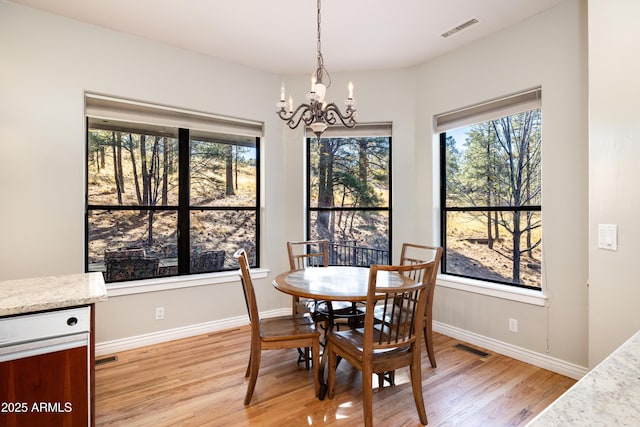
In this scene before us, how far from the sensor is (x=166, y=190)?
3391mm

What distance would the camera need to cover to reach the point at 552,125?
2.65 meters

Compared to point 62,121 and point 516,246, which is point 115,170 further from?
point 516,246

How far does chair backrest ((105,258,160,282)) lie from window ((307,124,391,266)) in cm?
180

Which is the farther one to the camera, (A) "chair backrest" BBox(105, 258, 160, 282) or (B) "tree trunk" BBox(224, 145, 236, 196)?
(B) "tree trunk" BBox(224, 145, 236, 196)

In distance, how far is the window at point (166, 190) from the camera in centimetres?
307

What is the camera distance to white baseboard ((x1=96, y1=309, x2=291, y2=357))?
2.95 metres

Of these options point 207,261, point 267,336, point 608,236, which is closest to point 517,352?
point 608,236

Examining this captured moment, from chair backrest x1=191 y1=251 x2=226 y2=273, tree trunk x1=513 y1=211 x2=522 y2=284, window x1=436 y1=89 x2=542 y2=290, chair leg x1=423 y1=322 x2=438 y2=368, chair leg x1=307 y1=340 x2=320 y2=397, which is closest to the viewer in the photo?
chair leg x1=307 y1=340 x2=320 y2=397

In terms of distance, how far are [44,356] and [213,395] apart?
3.73ft

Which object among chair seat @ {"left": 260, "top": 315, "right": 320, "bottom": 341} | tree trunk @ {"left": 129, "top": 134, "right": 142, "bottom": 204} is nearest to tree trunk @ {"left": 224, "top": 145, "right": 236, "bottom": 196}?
tree trunk @ {"left": 129, "top": 134, "right": 142, "bottom": 204}

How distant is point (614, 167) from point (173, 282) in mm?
3691

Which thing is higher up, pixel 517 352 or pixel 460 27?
pixel 460 27

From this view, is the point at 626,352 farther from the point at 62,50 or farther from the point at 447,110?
the point at 62,50

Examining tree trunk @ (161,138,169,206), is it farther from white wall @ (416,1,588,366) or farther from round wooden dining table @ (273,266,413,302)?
white wall @ (416,1,588,366)
